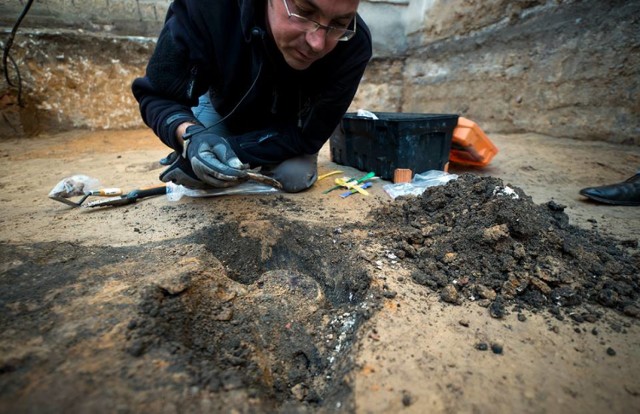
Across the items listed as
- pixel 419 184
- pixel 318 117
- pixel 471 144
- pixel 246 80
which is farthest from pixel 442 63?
pixel 246 80

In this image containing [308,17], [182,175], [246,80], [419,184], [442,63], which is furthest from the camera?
[442,63]

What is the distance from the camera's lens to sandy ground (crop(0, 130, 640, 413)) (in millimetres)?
793

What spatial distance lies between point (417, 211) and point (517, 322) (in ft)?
2.44

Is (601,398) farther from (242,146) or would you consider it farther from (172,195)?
(172,195)

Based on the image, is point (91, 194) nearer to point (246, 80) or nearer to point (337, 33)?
point (246, 80)

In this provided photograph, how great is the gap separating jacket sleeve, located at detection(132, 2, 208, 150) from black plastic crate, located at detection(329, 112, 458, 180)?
1236 mm

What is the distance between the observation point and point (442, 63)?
4.43 metres

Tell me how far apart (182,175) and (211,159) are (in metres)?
0.39

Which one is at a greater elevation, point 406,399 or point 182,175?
point 182,175

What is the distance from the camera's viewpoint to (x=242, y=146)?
1980 millimetres

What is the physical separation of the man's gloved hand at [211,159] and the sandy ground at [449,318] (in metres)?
0.22

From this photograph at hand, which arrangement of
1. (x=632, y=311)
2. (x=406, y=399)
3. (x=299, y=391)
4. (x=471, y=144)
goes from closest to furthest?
(x=406, y=399), (x=299, y=391), (x=632, y=311), (x=471, y=144)

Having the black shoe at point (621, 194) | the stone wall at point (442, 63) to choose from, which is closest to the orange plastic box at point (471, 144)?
the black shoe at point (621, 194)

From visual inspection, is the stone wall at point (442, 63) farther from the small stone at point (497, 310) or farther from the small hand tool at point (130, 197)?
the small hand tool at point (130, 197)
